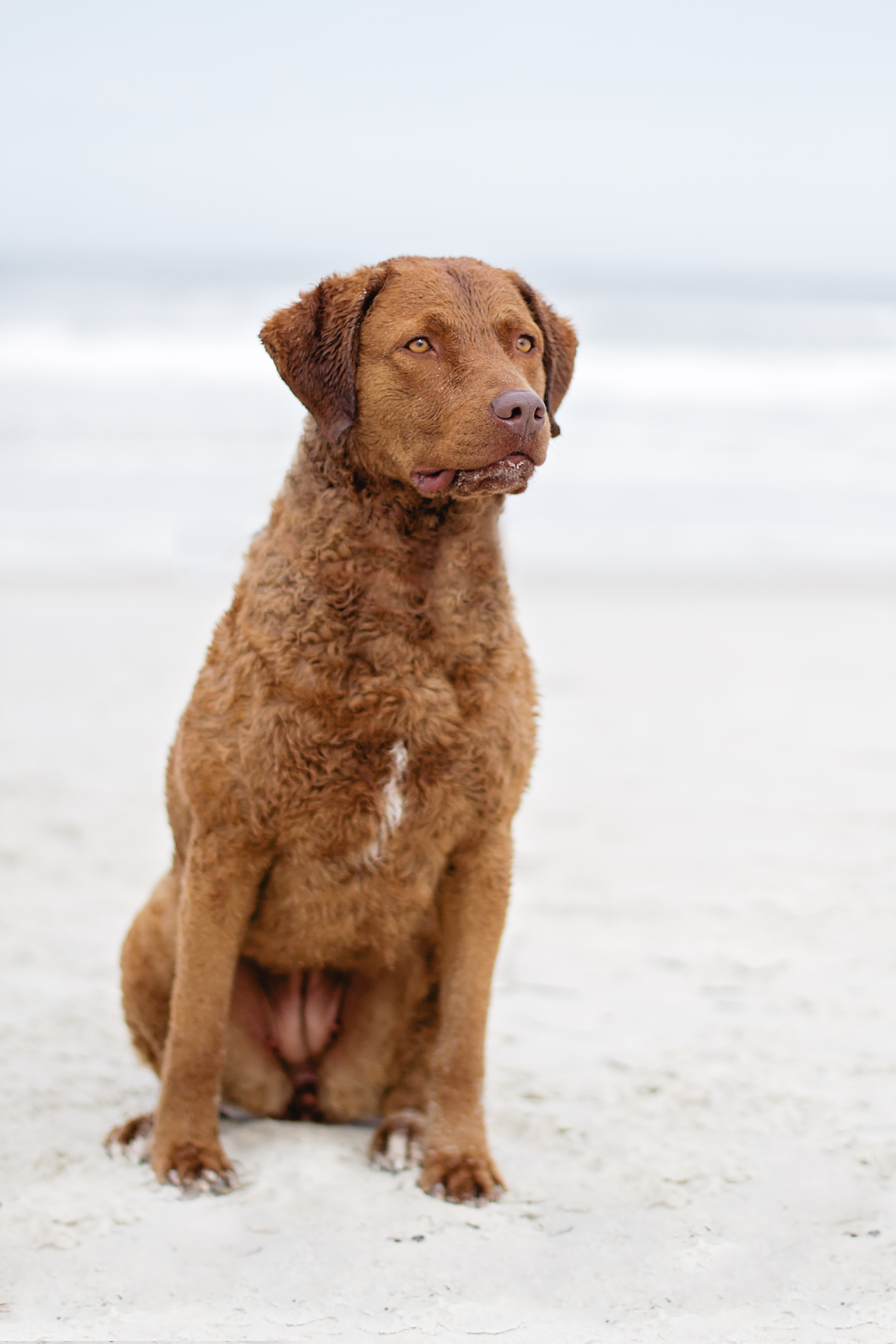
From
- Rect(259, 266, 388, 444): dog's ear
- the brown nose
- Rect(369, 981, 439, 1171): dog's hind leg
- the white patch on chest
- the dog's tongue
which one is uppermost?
Rect(259, 266, 388, 444): dog's ear

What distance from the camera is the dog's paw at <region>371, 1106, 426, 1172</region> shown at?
335 centimetres

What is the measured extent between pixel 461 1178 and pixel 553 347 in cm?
196

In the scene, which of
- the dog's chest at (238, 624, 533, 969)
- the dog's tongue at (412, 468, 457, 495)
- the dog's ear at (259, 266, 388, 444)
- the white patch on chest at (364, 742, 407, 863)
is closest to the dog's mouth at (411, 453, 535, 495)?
the dog's tongue at (412, 468, 457, 495)

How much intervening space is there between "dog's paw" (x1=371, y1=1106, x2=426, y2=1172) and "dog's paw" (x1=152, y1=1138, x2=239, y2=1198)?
0.35 meters

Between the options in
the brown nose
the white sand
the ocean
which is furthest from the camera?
the ocean

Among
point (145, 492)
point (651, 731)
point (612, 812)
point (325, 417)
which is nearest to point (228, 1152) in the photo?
point (325, 417)

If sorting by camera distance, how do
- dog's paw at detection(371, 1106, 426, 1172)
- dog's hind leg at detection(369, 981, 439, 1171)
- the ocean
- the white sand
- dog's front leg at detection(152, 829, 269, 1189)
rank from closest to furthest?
the white sand
dog's front leg at detection(152, 829, 269, 1189)
dog's paw at detection(371, 1106, 426, 1172)
dog's hind leg at detection(369, 981, 439, 1171)
the ocean

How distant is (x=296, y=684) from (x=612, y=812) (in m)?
3.48

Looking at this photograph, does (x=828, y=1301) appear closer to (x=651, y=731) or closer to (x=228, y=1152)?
(x=228, y=1152)

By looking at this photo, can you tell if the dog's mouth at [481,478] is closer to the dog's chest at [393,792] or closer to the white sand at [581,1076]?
the dog's chest at [393,792]

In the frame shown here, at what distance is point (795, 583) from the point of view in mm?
12117

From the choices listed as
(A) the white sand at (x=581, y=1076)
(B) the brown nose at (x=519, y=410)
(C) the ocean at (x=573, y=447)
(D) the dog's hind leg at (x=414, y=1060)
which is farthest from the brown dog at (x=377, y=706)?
(C) the ocean at (x=573, y=447)

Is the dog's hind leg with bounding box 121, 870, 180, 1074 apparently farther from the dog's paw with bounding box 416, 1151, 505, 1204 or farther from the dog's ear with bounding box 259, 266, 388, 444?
the dog's ear with bounding box 259, 266, 388, 444

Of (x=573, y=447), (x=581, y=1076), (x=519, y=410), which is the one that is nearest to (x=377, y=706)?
(x=519, y=410)
